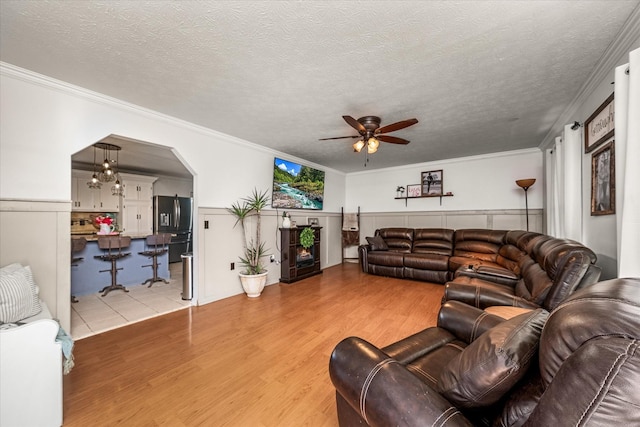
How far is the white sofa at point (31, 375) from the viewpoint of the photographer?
130 centimetres

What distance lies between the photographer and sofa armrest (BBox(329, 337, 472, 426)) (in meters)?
0.81

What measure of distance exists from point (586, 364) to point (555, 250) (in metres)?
2.07

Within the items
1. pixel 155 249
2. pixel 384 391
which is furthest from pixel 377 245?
pixel 384 391

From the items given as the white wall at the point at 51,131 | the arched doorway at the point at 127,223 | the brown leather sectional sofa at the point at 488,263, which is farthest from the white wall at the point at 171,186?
the brown leather sectional sofa at the point at 488,263

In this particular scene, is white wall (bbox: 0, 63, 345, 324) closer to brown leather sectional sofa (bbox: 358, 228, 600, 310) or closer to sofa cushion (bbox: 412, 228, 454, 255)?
brown leather sectional sofa (bbox: 358, 228, 600, 310)

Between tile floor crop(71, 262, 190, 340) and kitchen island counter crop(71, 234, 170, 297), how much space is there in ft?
0.68

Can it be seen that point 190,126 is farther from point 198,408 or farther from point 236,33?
point 198,408

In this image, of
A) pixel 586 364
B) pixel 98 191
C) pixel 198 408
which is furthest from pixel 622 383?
pixel 98 191

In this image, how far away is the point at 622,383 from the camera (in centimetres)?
52

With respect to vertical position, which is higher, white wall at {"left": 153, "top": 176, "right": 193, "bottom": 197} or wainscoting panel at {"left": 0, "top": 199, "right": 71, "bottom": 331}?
white wall at {"left": 153, "top": 176, "right": 193, "bottom": 197}

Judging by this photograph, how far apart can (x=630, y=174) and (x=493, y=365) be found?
5.25ft

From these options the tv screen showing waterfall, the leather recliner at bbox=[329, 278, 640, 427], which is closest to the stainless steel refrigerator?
the tv screen showing waterfall

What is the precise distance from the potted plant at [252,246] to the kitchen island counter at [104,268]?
192 centimetres

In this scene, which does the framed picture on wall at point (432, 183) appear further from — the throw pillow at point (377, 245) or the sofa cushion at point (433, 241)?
the throw pillow at point (377, 245)
